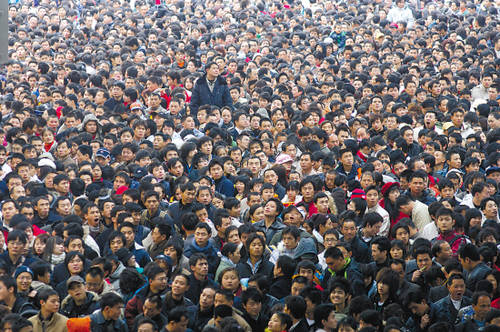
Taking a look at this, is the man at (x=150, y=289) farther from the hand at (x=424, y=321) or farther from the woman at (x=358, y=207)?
the woman at (x=358, y=207)

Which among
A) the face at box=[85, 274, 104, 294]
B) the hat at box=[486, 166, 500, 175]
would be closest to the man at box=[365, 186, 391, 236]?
the hat at box=[486, 166, 500, 175]

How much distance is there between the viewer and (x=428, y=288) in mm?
6941

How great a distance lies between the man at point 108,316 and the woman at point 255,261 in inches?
52.8

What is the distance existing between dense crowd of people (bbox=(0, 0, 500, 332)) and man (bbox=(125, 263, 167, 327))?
28mm

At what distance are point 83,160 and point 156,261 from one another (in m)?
3.08

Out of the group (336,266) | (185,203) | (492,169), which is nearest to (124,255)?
(185,203)

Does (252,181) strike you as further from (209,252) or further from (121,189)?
(209,252)

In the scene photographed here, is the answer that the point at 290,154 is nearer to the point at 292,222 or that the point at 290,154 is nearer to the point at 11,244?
the point at 292,222

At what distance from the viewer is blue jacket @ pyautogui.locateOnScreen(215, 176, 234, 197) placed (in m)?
9.17

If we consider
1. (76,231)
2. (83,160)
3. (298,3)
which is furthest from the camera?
(298,3)

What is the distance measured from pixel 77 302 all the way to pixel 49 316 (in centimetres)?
34

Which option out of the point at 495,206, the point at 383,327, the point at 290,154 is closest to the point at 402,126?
the point at 290,154

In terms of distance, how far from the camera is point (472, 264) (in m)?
7.17

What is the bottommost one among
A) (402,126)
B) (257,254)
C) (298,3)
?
(298,3)
